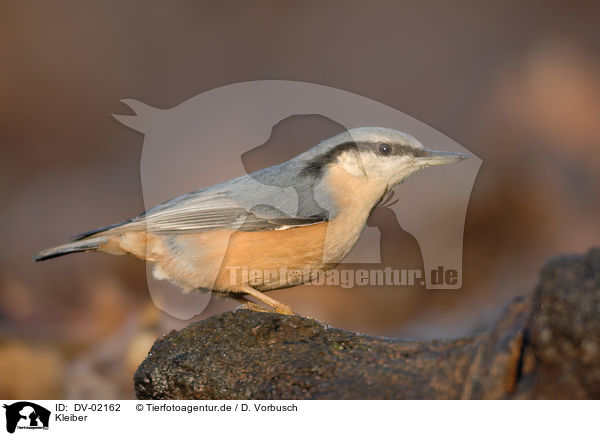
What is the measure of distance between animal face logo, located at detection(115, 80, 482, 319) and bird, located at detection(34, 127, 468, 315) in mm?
822

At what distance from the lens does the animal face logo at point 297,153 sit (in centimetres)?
388

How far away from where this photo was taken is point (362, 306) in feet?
13.7

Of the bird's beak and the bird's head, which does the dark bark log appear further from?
the bird's beak

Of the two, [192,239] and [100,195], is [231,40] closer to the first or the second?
[100,195]

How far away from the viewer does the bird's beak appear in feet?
8.20

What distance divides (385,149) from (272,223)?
22.3 inches

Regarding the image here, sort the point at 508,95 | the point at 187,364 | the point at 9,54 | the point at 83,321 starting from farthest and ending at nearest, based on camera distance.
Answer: the point at 9,54 → the point at 508,95 → the point at 83,321 → the point at 187,364

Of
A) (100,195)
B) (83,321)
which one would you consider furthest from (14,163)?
(83,321)

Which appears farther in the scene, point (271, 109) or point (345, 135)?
point (271, 109)

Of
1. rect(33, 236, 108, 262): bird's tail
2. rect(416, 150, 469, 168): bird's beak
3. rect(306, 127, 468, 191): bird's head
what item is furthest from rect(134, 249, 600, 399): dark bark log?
rect(416, 150, 469, 168): bird's beak

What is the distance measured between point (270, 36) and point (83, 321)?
8.97 feet
